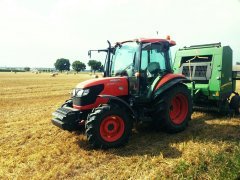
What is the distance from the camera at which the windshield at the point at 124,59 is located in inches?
287

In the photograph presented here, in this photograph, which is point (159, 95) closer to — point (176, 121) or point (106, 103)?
point (176, 121)

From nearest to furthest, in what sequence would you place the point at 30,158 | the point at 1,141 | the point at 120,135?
the point at 30,158 → the point at 120,135 → the point at 1,141

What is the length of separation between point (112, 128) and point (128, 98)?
3.32 feet

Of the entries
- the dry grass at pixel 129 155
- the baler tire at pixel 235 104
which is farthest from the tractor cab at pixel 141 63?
the baler tire at pixel 235 104

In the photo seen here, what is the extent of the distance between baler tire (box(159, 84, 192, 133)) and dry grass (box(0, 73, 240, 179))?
0.73ft

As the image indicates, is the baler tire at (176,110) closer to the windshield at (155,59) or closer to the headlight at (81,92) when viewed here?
the windshield at (155,59)

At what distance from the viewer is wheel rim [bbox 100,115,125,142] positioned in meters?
6.37

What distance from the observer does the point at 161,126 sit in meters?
7.47

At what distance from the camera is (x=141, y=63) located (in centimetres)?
717

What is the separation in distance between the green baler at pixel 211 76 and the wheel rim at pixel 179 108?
1.60 m

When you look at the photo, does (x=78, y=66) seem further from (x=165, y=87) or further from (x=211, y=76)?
(x=165, y=87)

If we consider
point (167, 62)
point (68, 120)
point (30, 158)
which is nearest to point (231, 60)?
point (167, 62)

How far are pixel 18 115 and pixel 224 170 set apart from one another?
7914 mm

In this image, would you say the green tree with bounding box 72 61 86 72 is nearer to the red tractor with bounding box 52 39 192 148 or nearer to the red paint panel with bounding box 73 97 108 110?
the red tractor with bounding box 52 39 192 148
